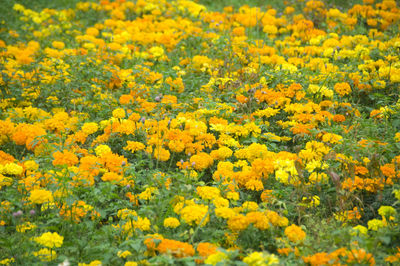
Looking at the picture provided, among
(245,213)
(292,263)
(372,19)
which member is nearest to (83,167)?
(245,213)

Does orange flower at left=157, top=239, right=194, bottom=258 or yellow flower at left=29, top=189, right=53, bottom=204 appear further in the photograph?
yellow flower at left=29, top=189, right=53, bottom=204

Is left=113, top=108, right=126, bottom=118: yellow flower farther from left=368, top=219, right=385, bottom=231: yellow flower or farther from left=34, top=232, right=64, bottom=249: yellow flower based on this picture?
left=368, top=219, right=385, bottom=231: yellow flower

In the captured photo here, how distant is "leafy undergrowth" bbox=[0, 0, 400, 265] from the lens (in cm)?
251

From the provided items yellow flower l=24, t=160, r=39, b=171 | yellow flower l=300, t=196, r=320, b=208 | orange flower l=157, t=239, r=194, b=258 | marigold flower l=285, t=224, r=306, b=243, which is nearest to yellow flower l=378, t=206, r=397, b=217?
yellow flower l=300, t=196, r=320, b=208

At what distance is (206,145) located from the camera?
11.5 feet

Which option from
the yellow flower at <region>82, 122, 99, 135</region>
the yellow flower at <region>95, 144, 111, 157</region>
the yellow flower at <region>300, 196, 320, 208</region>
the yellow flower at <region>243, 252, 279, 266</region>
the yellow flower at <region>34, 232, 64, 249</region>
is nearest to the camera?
the yellow flower at <region>243, 252, 279, 266</region>

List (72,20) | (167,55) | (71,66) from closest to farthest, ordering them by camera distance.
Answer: (71,66) → (167,55) → (72,20)

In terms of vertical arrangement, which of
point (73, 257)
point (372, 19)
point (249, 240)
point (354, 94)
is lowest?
point (73, 257)

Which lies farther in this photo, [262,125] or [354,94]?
[354,94]

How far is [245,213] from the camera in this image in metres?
2.73

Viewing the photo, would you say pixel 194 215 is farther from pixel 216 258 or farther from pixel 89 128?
pixel 89 128

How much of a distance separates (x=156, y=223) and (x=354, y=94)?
2.80m

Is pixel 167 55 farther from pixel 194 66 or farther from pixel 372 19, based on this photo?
pixel 372 19

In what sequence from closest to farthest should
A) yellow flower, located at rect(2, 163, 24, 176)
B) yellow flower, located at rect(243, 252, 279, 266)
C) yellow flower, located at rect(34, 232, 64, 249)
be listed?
yellow flower, located at rect(243, 252, 279, 266) → yellow flower, located at rect(34, 232, 64, 249) → yellow flower, located at rect(2, 163, 24, 176)
